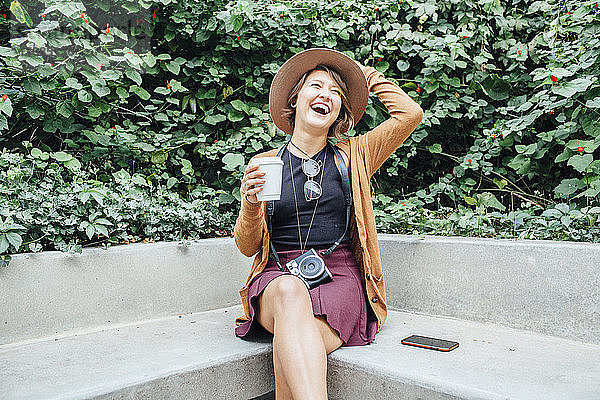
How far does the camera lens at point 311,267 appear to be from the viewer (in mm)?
2020

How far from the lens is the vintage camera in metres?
2.01

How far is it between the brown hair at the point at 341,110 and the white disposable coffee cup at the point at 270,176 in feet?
1.98

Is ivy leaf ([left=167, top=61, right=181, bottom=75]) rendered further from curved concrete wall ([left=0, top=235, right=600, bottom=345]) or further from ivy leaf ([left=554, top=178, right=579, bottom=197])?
ivy leaf ([left=554, top=178, right=579, bottom=197])

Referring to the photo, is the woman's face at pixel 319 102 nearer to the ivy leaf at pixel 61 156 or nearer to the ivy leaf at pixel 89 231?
the ivy leaf at pixel 89 231

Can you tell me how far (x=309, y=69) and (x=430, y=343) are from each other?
121 centimetres

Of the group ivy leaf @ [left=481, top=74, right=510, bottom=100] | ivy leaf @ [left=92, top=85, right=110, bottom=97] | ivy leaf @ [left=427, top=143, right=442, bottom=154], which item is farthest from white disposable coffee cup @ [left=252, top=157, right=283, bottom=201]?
ivy leaf @ [left=481, top=74, right=510, bottom=100]

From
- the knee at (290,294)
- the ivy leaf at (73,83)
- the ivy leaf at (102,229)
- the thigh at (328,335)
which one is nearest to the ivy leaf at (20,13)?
the ivy leaf at (73,83)

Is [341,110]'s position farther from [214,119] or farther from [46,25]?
[46,25]

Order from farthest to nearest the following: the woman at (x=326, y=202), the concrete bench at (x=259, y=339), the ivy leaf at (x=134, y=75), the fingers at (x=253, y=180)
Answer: the ivy leaf at (x=134, y=75)
the woman at (x=326, y=202)
the fingers at (x=253, y=180)
the concrete bench at (x=259, y=339)

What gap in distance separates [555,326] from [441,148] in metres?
1.79

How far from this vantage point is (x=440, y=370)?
67.6 inches

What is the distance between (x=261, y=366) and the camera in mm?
1948

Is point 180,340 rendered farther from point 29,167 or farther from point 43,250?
point 29,167

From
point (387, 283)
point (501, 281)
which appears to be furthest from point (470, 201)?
point (501, 281)
